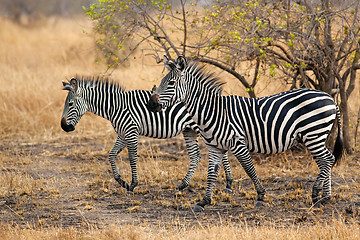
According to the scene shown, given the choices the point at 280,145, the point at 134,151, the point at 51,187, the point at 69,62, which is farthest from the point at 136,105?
the point at 69,62

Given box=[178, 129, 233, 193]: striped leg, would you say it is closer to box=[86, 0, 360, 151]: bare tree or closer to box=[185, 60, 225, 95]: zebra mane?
box=[86, 0, 360, 151]: bare tree

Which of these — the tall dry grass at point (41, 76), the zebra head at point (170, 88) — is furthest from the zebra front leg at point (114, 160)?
the zebra head at point (170, 88)

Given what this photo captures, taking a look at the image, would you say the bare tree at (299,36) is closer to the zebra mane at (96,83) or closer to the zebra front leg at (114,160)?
the zebra mane at (96,83)

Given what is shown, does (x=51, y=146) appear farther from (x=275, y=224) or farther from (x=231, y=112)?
(x=275, y=224)

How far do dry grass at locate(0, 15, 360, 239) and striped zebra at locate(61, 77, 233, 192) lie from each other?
0.52 m

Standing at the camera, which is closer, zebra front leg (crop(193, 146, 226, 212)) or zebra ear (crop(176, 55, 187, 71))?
zebra ear (crop(176, 55, 187, 71))

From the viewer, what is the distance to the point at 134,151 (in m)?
7.65

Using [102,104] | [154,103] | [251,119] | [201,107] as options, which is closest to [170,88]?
[154,103]

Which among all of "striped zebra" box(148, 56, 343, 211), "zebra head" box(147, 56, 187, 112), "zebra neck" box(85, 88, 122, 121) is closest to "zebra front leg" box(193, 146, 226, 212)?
"striped zebra" box(148, 56, 343, 211)

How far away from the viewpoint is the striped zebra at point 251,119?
20.4ft

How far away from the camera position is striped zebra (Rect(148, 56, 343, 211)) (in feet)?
20.4

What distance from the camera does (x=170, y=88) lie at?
244 inches

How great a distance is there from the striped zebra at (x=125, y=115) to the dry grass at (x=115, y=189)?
1.72ft

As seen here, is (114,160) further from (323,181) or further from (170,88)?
(323,181)
